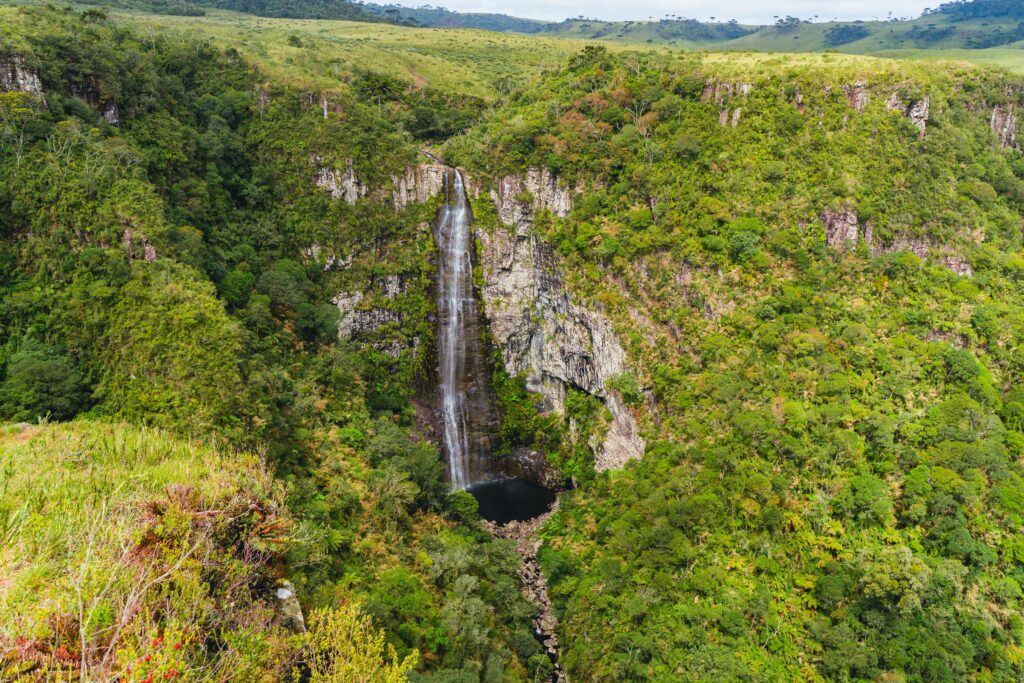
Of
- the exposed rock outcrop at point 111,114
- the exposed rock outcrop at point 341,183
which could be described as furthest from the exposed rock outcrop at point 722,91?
the exposed rock outcrop at point 111,114

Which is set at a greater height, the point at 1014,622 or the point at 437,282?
the point at 437,282

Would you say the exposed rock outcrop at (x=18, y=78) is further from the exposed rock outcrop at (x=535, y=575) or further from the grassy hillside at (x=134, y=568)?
the exposed rock outcrop at (x=535, y=575)

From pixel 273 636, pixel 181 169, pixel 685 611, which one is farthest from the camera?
pixel 181 169

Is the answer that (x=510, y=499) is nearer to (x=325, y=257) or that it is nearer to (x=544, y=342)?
(x=544, y=342)

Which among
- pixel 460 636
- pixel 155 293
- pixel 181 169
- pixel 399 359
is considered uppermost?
pixel 181 169

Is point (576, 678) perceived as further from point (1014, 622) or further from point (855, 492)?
point (1014, 622)

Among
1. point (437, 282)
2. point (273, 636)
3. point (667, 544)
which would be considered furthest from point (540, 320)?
point (273, 636)

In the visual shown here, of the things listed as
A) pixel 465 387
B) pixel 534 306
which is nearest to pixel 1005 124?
pixel 534 306
